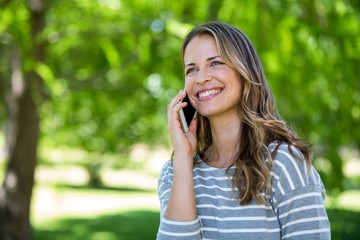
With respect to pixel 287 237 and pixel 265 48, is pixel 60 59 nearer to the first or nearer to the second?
pixel 265 48

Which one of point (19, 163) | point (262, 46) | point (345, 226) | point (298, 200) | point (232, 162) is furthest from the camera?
point (345, 226)

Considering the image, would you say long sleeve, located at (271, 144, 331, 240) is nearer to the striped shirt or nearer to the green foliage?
the striped shirt

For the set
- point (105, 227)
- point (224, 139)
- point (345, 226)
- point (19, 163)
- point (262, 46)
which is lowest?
point (224, 139)

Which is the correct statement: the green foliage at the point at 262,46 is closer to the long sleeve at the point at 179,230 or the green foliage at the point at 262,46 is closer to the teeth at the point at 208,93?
the teeth at the point at 208,93

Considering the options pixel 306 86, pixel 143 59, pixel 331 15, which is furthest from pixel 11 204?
pixel 331 15

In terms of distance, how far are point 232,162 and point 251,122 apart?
0.15 metres

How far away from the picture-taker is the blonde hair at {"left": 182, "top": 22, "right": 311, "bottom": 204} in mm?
1862

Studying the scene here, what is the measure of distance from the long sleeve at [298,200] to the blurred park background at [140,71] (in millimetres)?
1431

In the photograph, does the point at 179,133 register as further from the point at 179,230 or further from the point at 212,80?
the point at 179,230

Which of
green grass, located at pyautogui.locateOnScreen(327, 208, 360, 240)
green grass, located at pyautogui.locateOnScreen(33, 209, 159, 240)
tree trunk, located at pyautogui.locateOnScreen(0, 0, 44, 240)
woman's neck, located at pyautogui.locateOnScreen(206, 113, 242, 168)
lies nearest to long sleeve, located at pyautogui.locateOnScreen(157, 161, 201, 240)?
woman's neck, located at pyautogui.locateOnScreen(206, 113, 242, 168)

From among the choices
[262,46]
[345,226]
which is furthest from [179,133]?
[345,226]

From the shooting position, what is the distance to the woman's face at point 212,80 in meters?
2.08

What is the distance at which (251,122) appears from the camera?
2035 millimetres

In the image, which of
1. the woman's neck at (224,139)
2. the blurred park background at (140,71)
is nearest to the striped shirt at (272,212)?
the woman's neck at (224,139)
